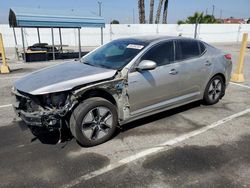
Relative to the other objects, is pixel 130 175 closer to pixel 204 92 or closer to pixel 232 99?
pixel 204 92

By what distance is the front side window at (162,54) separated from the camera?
4.17 m

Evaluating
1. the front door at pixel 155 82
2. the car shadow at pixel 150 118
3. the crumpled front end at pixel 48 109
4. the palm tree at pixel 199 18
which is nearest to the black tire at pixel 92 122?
the crumpled front end at pixel 48 109

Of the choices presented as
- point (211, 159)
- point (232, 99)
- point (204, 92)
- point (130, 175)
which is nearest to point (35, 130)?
point (130, 175)

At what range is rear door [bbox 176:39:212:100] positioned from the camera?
15.1 ft

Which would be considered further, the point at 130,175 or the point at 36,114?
the point at 36,114

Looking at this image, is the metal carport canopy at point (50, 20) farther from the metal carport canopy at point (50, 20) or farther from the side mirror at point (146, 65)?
the side mirror at point (146, 65)

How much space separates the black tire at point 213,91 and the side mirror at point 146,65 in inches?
76.5

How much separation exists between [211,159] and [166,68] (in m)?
1.74

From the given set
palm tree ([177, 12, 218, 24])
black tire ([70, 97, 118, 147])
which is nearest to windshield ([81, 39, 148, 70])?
black tire ([70, 97, 118, 147])

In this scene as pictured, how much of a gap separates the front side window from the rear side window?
0.22 m

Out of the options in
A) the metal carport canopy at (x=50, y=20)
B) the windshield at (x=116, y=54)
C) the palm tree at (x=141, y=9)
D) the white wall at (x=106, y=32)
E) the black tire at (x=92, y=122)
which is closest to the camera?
the black tire at (x=92, y=122)

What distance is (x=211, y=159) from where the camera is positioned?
11.0 feet

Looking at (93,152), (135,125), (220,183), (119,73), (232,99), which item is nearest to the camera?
(220,183)

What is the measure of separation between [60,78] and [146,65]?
136cm
